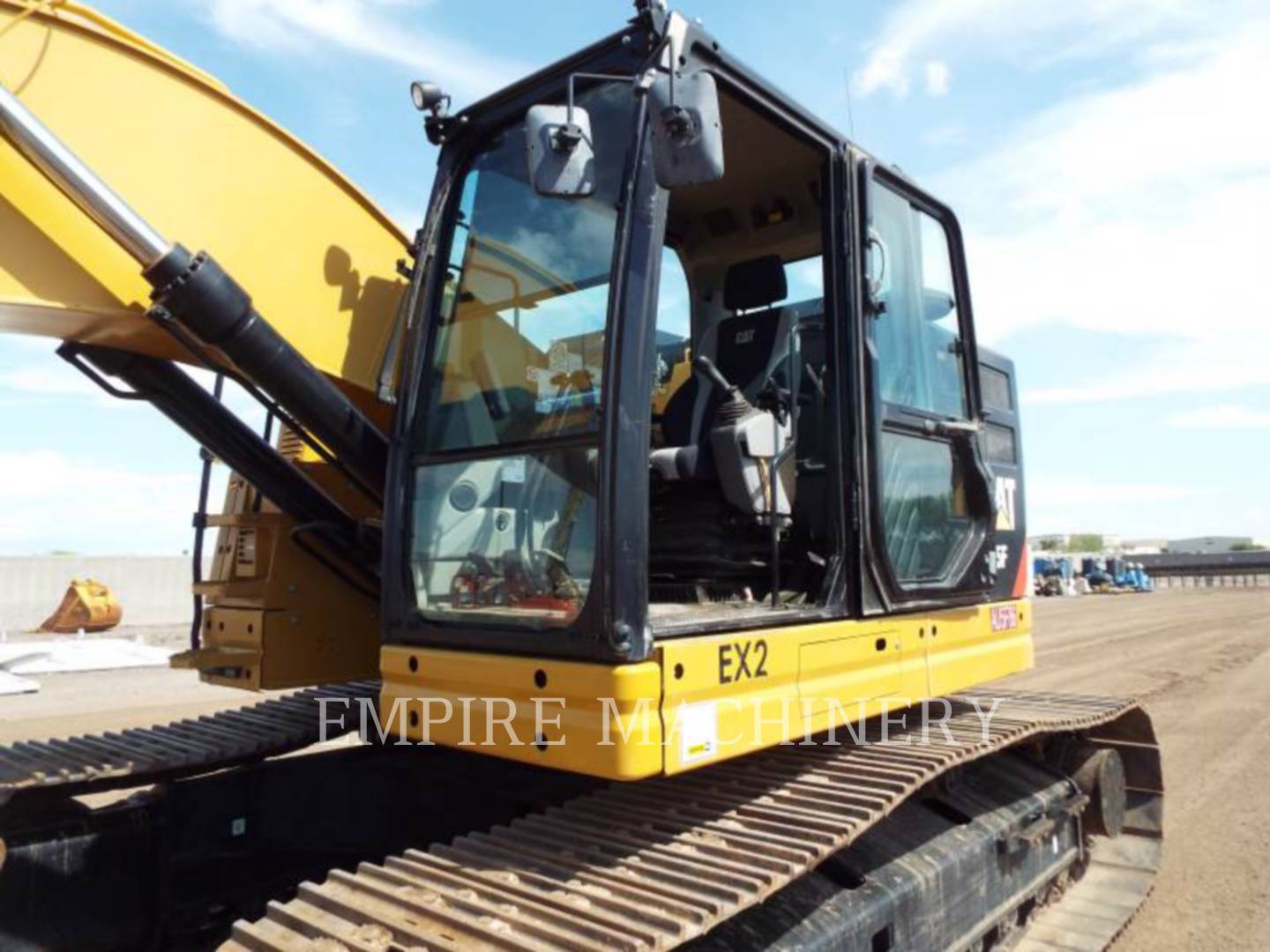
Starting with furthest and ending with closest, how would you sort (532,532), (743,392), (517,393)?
(743,392), (517,393), (532,532)

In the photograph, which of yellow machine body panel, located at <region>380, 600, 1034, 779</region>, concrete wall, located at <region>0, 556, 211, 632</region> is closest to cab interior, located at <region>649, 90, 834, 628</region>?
yellow machine body panel, located at <region>380, 600, 1034, 779</region>

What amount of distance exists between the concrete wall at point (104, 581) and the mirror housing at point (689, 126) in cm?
2062

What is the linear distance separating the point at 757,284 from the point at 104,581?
70.8 feet

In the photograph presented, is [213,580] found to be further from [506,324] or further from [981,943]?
[981,943]

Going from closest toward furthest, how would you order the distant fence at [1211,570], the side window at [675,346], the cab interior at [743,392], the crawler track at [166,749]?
1. the crawler track at [166,749]
2. the cab interior at [743,392]
3. the side window at [675,346]
4. the distant fence at [1211,570]

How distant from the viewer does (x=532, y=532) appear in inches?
104

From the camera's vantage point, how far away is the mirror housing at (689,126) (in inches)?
90.9

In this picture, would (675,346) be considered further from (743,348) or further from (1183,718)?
(1183,718)

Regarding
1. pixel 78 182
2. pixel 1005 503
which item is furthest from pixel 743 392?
pixel 78 182

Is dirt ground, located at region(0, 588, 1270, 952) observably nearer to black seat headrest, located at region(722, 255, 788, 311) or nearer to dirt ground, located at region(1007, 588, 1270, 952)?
dirt ground, located at region(1007, 588, 1270, 952)

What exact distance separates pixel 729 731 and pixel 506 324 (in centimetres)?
131

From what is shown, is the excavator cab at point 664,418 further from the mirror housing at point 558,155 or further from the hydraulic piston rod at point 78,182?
the hydraulic piston rod at point 78,182

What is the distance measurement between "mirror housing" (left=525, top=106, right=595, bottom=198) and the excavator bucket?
1905cm

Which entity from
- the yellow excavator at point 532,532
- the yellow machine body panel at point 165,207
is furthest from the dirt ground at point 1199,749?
the yellow machine body panel at point 165,207
